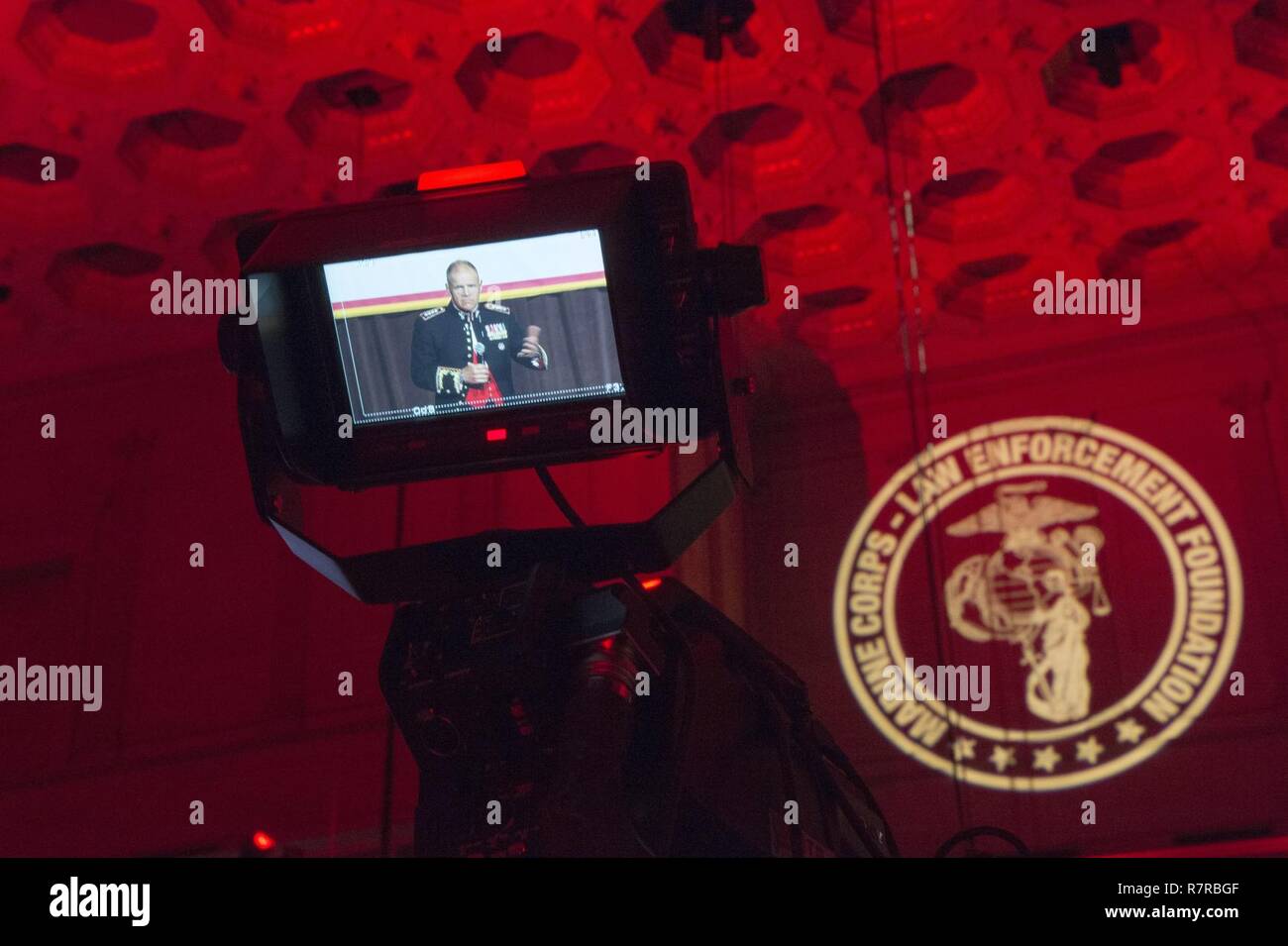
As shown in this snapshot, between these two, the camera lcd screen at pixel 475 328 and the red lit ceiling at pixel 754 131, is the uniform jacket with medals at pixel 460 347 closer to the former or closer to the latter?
the camera lcd screen at pixel 475 328

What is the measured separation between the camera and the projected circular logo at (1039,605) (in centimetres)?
418

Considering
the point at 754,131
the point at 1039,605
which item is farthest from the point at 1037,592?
the point at 754,131

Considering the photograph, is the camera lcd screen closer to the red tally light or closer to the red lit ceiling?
the red tally light

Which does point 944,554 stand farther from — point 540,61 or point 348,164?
point 348,164

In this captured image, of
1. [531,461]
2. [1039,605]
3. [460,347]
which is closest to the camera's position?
[531,461]

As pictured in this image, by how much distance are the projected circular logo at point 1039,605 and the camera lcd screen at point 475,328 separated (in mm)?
3141

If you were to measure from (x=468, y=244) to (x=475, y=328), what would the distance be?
140 mm

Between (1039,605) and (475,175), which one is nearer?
(475,175)

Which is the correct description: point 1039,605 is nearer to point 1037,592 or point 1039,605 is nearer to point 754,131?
point 1037,592

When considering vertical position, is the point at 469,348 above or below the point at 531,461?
above

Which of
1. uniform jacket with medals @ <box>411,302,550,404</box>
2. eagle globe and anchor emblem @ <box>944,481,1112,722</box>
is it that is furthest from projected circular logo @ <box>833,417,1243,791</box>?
uniform jacket with medals @ <box>411,302,550,404</box>

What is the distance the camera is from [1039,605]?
438 centimetres

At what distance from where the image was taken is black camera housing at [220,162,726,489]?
120cm
